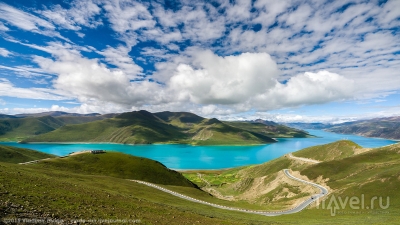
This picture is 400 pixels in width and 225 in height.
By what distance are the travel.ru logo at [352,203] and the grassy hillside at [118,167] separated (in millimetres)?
61261

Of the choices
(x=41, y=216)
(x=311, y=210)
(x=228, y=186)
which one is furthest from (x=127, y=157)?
(x=41, y=216)

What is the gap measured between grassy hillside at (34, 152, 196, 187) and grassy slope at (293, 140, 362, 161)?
103537mm

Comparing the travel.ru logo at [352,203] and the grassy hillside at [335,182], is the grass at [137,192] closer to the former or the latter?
the grassy hillside at [335,182]

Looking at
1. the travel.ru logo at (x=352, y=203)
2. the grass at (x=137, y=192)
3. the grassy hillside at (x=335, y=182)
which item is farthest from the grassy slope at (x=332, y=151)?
the travel.ru logo at (x=352, y=203)

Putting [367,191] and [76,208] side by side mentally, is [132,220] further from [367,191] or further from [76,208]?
[367,191]

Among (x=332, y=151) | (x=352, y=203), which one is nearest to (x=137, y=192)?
(x=352, y=203)

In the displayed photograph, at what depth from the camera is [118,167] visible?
94562mm

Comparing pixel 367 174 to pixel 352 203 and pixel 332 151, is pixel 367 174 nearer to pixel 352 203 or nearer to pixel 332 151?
pixel 352 203

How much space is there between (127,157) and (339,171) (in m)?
103

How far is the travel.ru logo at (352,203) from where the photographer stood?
54.0 m

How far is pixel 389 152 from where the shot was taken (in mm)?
104000

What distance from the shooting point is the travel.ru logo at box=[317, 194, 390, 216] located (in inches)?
2124

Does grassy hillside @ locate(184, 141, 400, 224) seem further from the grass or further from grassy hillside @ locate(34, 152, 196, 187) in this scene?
grassy hillside @ locate(34, 152, 196, 187)

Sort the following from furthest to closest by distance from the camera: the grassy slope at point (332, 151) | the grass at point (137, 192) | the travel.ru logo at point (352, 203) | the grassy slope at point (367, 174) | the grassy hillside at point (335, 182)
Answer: the grassy slope at point (332, 151) < the grassy slope at point (367, 174) < the grassy hillside at point (335, 182) < the travel.ru logo at point (352, 203) < the grass at point (137, 192)
